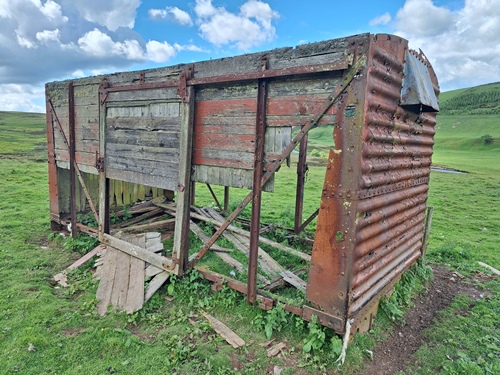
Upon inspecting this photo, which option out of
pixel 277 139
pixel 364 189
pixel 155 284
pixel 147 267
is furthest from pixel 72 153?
pixel 364 189

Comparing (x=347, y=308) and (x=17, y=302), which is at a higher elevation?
(x=347, y=308)

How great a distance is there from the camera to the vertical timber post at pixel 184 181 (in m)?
5.41

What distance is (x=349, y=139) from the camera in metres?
3.83

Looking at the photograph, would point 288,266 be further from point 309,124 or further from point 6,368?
point 6,368

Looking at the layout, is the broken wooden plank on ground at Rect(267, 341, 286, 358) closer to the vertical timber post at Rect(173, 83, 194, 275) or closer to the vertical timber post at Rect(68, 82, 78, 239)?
the vertical timber post at Rect(173, 83, 194, 275)

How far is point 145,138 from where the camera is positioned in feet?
20.6

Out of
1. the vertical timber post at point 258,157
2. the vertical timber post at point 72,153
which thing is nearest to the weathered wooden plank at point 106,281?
the vertical timber post at point 72,153

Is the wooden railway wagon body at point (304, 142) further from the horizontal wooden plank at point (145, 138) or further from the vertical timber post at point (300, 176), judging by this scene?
the vertical timber post at point (300, 176)

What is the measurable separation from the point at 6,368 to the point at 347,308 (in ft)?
14.5

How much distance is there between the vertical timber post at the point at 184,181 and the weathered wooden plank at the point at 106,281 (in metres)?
1.30

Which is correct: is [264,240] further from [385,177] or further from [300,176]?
[385,177]

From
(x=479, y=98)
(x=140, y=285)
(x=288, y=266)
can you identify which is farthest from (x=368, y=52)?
(x=479, y=98)

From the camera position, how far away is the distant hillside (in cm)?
8207

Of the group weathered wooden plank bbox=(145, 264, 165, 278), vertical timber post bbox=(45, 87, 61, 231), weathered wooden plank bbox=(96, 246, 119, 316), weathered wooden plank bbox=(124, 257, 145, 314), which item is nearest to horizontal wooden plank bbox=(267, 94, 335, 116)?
weathered wooden plank bbox=(145, 264, 165, 278)
